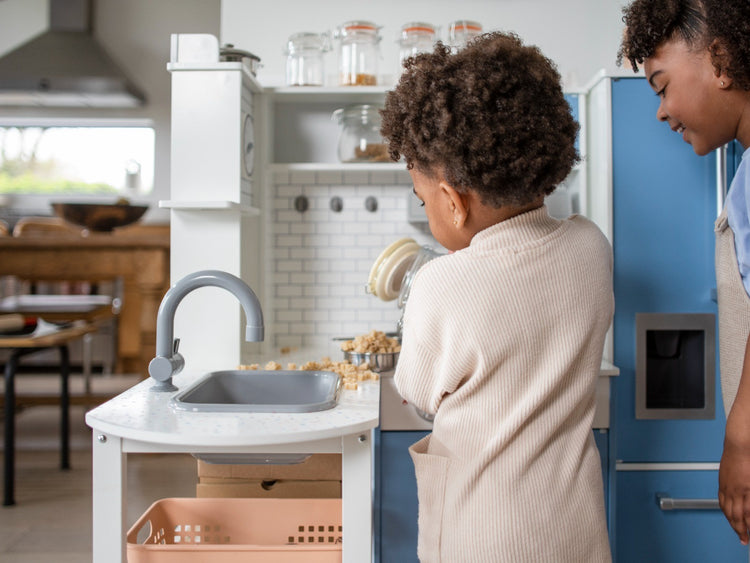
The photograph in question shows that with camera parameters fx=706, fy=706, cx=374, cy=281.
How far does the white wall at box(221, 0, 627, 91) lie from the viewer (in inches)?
114

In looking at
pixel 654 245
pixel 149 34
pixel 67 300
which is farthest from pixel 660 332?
pixel 149 34

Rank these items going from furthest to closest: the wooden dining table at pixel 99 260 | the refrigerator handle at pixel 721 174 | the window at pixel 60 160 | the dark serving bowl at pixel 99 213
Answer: the window at pixel 60 160 < the dark serving bowl at pixel 99 213 < the wooden dining table at pixel 99 260 < the refrigerator handle at pixel 721 174

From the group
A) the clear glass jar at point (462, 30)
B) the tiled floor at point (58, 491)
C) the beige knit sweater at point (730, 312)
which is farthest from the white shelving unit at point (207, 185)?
the beige knit sweater at point (730, 312)

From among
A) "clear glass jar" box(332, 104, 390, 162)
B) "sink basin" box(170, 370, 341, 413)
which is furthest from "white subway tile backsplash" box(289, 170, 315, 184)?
"sink basin" box(170, 370, 341, 413)

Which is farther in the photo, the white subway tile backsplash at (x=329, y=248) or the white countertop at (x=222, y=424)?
the white subway tile backsplash at (x=329, y=248)

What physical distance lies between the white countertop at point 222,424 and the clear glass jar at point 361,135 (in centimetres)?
129

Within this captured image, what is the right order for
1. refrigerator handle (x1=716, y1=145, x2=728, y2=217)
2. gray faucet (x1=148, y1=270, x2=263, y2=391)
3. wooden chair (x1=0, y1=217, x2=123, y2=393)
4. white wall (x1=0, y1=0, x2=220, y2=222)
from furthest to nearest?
1. white wall (x1=0, y1=0, x2=220, y2=222)
2. wooden chair (x1=0, y1=217, x2=123, y2=393)
3. refrigerator handle (x1=716, y1=145, x2=728, y2=217)
4. gray faucet (x1=148, y1=270, x2=263, y2=391)

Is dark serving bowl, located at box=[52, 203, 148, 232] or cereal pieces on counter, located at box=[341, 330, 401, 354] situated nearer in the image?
cereal pieces on counter, located at box=[341, 330, 401, 354]

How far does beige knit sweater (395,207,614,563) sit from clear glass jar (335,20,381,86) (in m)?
1.71

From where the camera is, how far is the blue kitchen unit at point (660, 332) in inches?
91.4

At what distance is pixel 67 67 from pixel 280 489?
18.0ft

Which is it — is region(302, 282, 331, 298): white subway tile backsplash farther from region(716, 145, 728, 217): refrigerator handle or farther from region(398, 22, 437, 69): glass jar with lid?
region(716, 145, 728, 217): refrigerator handle

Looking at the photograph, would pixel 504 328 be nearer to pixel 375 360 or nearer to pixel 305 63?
pixel 375 360

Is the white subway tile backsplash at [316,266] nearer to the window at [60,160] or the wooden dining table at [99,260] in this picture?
the wooden dining table at [99,260]
